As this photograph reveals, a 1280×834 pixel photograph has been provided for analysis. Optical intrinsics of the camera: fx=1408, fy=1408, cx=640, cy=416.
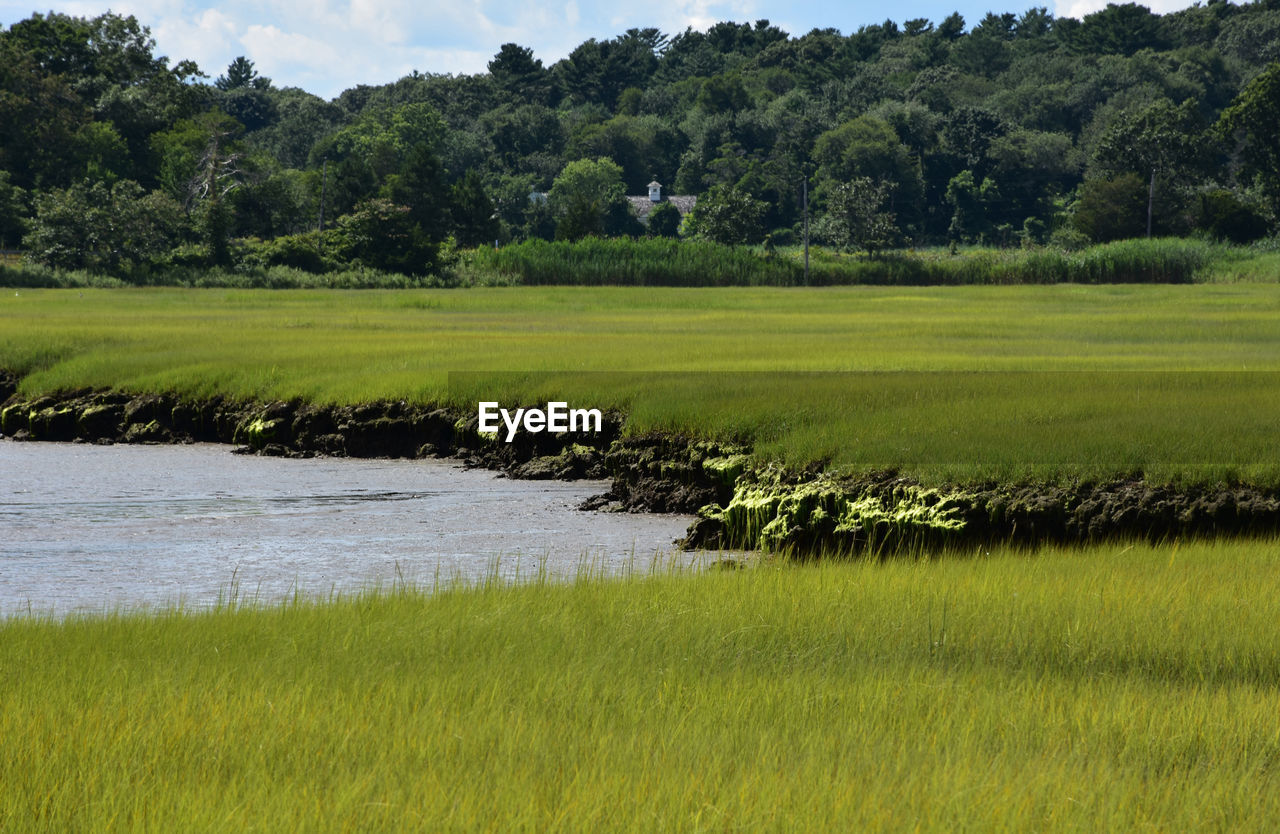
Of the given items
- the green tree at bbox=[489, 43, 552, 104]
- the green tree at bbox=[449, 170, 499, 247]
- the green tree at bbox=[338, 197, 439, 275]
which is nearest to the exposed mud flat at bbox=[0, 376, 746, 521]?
the green tree at bbox=[338, 197, 439, 275]

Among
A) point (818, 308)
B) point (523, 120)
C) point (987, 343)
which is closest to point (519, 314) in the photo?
point (818, 308)

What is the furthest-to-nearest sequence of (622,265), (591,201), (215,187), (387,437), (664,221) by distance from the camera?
(664,221), (591,201), (215,187), (622,265), (387,437)

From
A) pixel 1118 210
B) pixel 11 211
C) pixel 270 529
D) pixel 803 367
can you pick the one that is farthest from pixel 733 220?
pixel 270 529

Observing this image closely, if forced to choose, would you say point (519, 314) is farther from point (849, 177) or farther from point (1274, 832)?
point (849, 177)

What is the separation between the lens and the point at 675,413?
18875 millimetres

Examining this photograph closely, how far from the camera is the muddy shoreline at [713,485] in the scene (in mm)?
13297

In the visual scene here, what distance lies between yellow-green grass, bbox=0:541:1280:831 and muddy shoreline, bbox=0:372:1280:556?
2716 mm

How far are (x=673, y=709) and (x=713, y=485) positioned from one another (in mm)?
10011

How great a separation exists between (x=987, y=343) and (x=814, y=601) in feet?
78.0

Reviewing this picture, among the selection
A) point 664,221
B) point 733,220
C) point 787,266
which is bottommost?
point 787,266

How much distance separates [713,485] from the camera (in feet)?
55.8

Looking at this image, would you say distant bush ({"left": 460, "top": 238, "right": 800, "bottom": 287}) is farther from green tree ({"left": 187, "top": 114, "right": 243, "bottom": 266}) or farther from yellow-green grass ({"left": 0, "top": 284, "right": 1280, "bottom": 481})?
yellow-green grass ({"left": 0, "top": 284, "right": 1280, "bottom": 481})

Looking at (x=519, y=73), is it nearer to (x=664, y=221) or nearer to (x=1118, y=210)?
(x=664, y=221)

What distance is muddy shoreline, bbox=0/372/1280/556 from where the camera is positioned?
13297 mm
